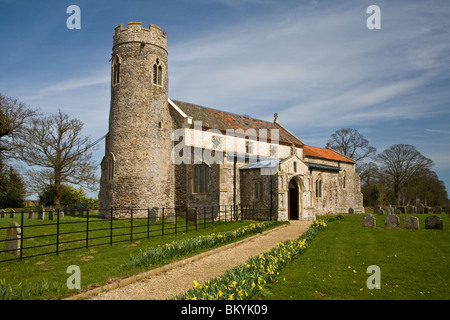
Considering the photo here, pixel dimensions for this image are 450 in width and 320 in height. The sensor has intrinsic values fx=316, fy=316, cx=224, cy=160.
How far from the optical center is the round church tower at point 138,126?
23.3 meters

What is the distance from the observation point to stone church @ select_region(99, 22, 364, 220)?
73.4 ft

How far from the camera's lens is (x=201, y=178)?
77.0 feet

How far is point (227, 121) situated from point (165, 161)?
7.82m

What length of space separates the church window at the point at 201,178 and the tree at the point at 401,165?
41.3m

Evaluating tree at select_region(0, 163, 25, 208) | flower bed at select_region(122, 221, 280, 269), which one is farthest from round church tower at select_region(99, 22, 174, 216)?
tree at select_region(0, 163, 25, 208)

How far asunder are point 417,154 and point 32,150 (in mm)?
54484

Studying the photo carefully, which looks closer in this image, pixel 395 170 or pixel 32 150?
pixel 32 150

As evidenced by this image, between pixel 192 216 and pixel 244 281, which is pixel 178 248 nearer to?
pixel 244 281

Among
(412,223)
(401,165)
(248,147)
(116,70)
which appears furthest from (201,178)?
(401,165)

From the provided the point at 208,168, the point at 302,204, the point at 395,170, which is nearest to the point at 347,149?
the point at 395,170

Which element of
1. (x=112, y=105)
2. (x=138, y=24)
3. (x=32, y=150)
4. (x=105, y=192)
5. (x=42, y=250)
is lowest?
(x=42, y=250)

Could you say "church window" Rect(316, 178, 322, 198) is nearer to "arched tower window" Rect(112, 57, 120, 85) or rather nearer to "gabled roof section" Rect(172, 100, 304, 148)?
"gabled roof section" Rect(172, 100, 304, 148)

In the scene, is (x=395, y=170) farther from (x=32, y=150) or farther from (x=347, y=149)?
(x=32, y=150)

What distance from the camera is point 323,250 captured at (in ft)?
36.7
